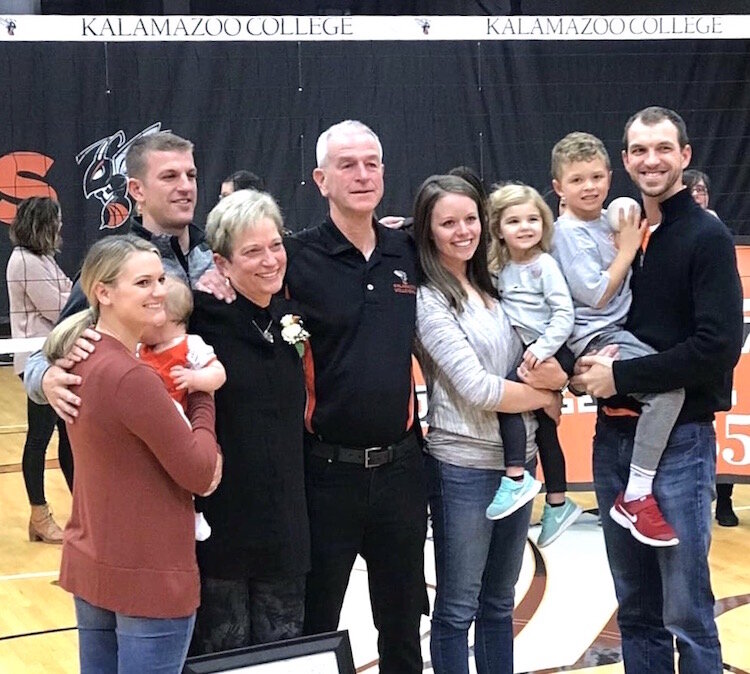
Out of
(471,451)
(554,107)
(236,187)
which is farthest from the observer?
(554,107)

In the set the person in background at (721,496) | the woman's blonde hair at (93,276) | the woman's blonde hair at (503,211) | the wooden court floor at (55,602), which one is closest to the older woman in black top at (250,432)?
the woman's blonde hair at (93,276)

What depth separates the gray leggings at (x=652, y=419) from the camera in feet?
10.9

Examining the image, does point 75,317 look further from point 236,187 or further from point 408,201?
point 408,201

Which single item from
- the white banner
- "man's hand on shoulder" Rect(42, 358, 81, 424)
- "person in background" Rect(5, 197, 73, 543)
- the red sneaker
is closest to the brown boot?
"person in background" Rect(5, 197, 73, 543)

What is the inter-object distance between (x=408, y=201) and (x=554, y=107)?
193cm

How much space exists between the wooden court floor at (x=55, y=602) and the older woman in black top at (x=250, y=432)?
1537 millimetres

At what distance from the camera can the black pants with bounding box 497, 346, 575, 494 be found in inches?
134

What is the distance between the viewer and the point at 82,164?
10.6 m

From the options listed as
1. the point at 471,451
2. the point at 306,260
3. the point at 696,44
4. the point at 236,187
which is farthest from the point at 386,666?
the point at 696,44

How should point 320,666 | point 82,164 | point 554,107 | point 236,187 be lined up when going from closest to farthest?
point 320,666
point 236,187
point 82,164
point 554,107

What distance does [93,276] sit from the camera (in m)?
2.82

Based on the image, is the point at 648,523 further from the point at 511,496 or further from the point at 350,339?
the point at 350,339

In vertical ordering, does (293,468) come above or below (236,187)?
below

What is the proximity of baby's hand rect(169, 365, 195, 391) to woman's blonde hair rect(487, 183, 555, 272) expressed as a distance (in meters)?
1.17
